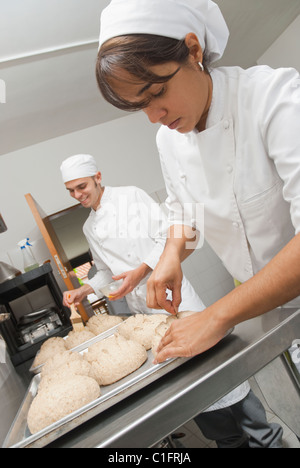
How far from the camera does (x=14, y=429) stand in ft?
2.86

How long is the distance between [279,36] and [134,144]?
1856 millimetres

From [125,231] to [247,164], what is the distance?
1369mm

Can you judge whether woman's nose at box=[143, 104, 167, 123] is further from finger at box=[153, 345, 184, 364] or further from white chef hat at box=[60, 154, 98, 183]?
white chef hat at box=[60, 154, 98, 183]

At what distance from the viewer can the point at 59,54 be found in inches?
90.7

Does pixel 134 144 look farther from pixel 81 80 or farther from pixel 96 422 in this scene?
pixel 96 422

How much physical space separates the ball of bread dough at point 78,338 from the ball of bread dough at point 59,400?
27.4 inches

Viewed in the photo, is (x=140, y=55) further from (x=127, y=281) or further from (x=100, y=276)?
(x=100, y=276)

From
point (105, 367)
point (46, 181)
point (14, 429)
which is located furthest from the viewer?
point (46, 181)

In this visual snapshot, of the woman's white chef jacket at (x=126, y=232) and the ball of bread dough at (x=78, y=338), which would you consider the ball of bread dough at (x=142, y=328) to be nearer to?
the ball of bread dough at (x=78, y=338)

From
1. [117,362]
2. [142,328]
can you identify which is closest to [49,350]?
[142,328]

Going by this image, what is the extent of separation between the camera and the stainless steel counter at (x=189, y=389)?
0.59 metres

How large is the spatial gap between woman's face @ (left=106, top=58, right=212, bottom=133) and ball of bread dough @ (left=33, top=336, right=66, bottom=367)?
1.14 metres
